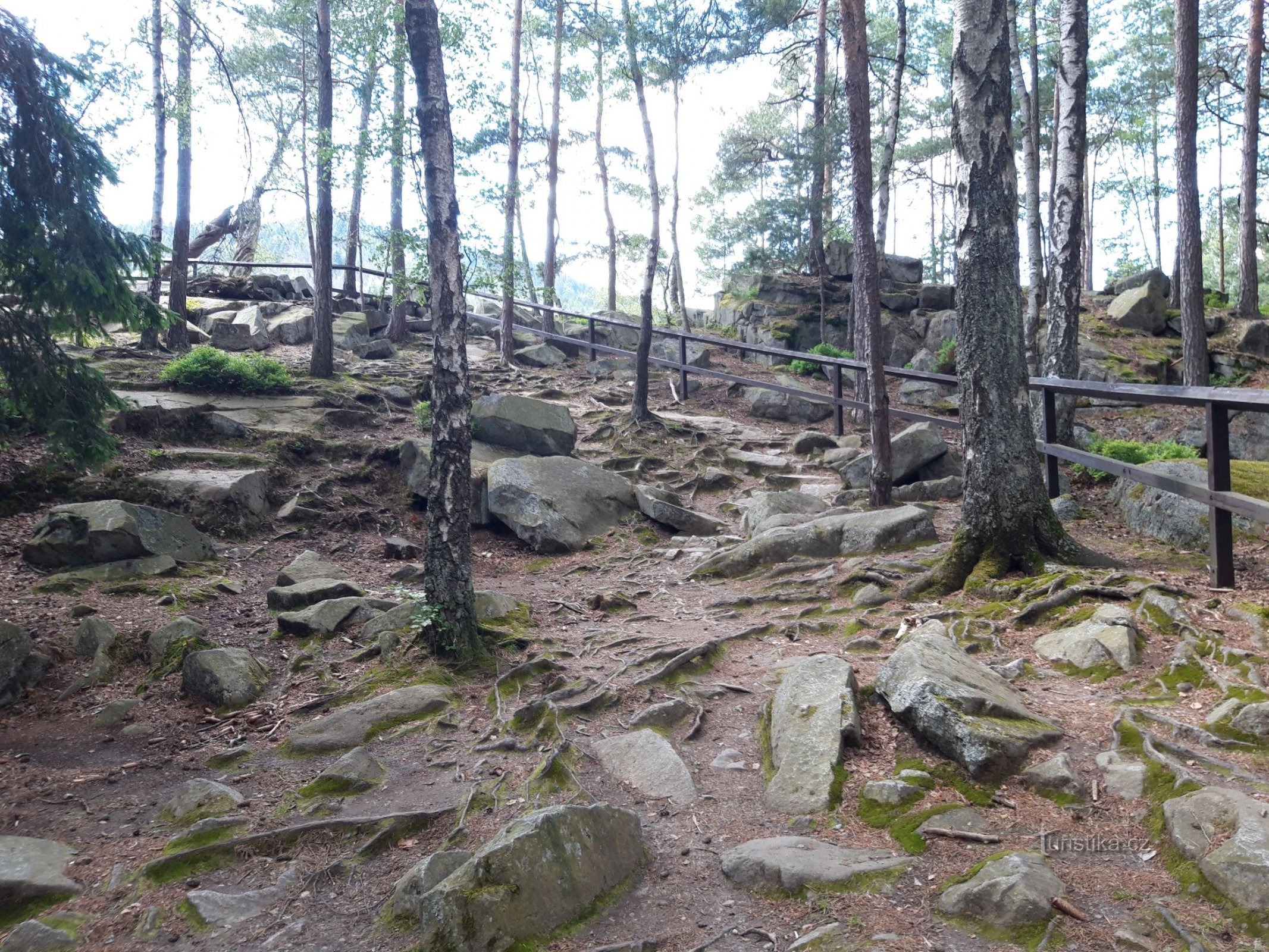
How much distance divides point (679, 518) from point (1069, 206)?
6.17m

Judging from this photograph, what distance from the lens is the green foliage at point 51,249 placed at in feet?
18.0

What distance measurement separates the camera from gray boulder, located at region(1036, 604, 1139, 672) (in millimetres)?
4395

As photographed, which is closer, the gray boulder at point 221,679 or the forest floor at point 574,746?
the forest floor at point 574,746

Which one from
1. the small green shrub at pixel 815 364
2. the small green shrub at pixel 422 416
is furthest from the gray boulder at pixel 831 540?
the small green shrub at pixel 815 364

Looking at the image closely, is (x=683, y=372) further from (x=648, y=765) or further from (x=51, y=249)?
(x=648, y=765)

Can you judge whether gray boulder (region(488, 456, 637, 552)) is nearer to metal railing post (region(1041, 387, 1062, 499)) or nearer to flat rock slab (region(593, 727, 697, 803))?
metal railing post (region(1041, 387, 1062, 499))

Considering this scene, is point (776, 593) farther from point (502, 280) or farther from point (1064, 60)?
point (1064, 60)

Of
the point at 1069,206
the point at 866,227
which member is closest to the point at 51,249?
the point at 866,227

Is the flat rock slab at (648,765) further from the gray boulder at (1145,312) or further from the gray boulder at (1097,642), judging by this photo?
the gray boulder at (1145,312)

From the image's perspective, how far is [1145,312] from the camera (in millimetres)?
18859

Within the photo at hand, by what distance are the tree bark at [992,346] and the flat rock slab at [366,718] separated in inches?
144

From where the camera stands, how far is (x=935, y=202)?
3906 cm

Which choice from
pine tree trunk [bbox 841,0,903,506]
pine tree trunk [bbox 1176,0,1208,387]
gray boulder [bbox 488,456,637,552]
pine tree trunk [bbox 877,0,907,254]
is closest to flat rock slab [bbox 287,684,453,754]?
gray boulder [bbox 488,456,637,552]

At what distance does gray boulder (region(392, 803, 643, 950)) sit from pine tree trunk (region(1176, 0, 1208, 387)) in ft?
49.4
